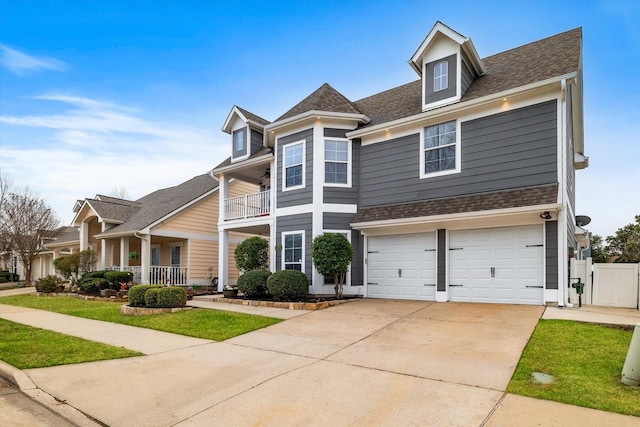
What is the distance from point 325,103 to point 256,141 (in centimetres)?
463

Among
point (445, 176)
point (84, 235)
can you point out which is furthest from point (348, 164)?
point (84, 235)

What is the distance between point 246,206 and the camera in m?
17.6

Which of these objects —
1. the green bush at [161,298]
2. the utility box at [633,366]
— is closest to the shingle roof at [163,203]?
the green bush at [161,298]

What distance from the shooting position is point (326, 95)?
1541cm

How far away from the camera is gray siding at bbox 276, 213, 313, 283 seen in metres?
14.0

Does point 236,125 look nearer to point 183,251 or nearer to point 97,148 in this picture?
point 183,251

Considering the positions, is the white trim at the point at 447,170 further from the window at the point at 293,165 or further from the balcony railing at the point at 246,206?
the balcony railing at the point at 246,206

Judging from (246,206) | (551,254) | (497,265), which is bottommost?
(497,265)

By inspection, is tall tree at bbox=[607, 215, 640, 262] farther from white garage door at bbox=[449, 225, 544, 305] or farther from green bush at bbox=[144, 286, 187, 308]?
green bush at bbox=[144, 286, 187, 308]

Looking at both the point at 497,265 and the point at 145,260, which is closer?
the point at 497,265

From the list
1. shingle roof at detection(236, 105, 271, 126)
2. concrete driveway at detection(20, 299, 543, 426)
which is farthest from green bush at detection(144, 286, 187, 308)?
shingle roof at detection(236, 105, 271, 126)

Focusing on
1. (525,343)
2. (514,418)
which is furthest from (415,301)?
(514,418)

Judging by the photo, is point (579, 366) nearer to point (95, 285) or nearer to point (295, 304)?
point (295, 304)

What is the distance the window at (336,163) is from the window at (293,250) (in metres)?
2.32
